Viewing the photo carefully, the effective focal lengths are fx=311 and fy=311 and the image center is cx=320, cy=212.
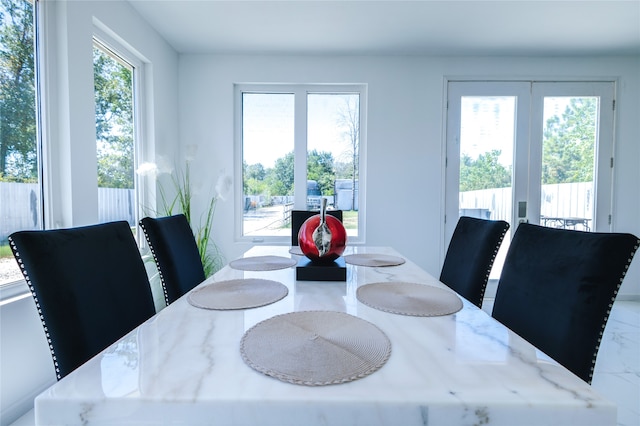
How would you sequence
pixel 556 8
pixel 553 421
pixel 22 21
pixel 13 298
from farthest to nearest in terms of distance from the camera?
pixel 556 8, pixel 22 21, pixel 13 298, pixel 553 421

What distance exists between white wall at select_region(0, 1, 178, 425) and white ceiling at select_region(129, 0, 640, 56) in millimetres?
572

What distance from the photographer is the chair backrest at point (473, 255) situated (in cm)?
130

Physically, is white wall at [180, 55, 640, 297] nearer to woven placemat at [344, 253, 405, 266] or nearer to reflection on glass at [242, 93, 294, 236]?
reflection on glass at [242, 93, 294, 236]

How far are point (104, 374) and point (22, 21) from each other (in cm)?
204

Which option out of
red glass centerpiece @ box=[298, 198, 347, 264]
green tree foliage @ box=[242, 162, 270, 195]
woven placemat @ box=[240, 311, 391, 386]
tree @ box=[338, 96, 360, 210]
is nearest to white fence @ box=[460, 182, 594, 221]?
tree @ box=[338, 96, 360, 210]

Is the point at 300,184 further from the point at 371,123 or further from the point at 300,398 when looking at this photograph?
the point at 300,398

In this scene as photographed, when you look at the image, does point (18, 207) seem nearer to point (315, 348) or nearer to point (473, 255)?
point (315, 348)

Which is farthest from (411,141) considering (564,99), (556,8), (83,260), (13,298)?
(13,298)

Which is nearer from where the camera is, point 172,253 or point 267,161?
point 172,253

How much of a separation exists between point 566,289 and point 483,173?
2.63m

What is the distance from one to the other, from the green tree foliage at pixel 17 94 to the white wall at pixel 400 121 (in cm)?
152

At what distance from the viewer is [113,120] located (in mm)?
2316

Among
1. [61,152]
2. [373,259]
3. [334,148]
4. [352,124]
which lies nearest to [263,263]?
[373,259]

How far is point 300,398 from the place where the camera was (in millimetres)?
482
